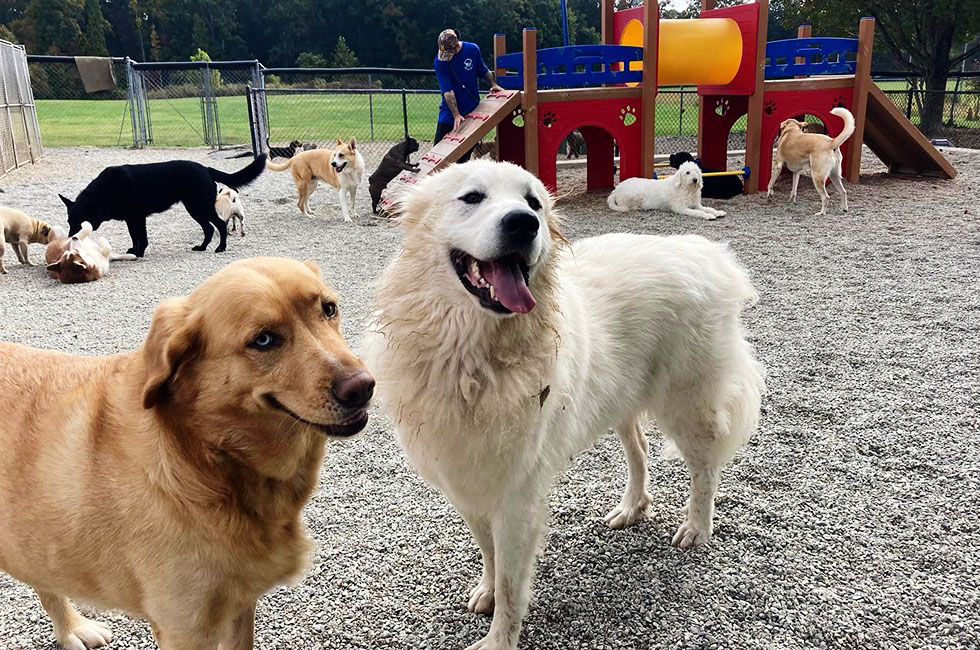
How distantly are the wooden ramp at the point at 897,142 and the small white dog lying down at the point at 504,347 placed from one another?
9847 millimetres

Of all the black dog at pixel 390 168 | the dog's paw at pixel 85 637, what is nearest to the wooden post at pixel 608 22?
the black dog at pixel 390 168

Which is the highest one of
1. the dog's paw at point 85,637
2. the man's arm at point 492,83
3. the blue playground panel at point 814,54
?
the blue playground panel at point 814,54

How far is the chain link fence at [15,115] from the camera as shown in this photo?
1302cm

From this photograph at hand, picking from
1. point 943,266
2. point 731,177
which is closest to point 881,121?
point 731,177

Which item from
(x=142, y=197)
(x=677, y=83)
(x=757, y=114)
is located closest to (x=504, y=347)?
(x=142, y=197)

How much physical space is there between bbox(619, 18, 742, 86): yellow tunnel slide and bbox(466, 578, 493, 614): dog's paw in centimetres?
887

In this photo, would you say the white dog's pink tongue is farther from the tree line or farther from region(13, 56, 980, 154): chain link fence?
the tree line

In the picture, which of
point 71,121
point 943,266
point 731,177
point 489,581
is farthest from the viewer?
point 71,121

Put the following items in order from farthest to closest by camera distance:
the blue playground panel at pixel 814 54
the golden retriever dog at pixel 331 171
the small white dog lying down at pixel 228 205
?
the blue playground panel at pixel 814 54
the golden retriever dog at pixel 331 171
the small white dog lying down at pixel 228 205

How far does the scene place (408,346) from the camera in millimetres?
2006

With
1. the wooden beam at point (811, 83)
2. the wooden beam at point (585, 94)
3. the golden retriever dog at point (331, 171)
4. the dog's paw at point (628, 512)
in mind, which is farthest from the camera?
the wooden beam at point (811, 83)

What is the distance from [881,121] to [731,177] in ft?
10.2

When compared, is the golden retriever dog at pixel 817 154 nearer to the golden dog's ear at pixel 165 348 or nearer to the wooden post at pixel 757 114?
the wooden post at pixel 757 114

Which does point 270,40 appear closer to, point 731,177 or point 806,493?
point 731,177
